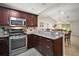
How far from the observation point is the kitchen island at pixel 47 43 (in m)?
1.98

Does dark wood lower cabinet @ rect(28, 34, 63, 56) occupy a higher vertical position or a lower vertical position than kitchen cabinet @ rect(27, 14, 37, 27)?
lower

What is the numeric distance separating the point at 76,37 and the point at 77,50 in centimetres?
24

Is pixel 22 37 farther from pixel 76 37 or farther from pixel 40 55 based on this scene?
pixel 76 37

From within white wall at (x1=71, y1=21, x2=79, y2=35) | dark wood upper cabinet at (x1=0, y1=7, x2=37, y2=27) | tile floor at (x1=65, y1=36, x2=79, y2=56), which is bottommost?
tile floor at (x1=65, y1=36, x2=79, y2=56)

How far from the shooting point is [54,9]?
2.00 metres

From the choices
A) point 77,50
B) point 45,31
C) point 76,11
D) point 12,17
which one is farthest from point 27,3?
point 77,50

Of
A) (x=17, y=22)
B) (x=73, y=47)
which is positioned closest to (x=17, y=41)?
(x=17, y=22)

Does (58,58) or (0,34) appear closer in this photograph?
(0,34)

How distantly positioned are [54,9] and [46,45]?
64cm

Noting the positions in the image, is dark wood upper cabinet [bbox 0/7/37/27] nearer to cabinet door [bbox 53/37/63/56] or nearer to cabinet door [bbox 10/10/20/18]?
cabinet door [bbox 10/10/20/18]

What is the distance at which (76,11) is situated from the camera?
6.48 ft

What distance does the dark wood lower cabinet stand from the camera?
1.98 m

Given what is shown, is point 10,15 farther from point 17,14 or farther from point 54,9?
point 54,9

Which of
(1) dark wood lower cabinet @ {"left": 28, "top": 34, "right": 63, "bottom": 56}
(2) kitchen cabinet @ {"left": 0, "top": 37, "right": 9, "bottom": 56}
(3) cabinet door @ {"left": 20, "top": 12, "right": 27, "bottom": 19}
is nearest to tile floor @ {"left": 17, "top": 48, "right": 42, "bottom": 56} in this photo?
(1) dark wood lower cabinet @ {"left": 28, "top": 34, "right": 63, "bottom": 56}
